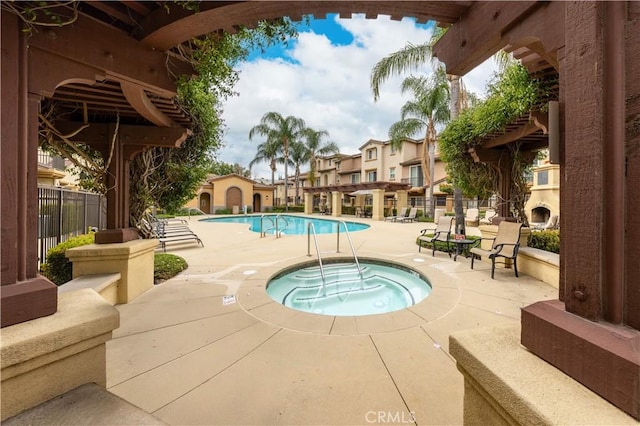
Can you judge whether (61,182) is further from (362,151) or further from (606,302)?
(362,151)

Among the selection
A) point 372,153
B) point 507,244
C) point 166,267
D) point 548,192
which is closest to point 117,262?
point 166,267

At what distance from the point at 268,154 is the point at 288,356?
30484 millimetres

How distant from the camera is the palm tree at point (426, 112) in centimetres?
1338

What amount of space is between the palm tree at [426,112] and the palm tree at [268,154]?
14.9 metres

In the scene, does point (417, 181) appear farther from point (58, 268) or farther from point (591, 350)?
point (591, 350)

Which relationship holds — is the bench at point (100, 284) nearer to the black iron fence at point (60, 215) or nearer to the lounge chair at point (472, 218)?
the black iron fence at point (60, 215)

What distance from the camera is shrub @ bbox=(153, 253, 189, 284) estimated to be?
5340mm

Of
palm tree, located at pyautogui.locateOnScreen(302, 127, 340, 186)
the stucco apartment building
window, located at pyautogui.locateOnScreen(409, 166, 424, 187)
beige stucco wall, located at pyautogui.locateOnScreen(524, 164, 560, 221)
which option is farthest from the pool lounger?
window, located at pyautogui.locateOnScreen(409, 166, 424, 187)

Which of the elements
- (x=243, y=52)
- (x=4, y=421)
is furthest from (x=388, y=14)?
(x=4, y=421)

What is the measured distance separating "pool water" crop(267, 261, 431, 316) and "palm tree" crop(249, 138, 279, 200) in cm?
2606

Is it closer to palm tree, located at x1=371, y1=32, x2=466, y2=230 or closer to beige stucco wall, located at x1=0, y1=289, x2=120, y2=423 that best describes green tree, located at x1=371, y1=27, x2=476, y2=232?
palm tree, located at x1=371, y1=32, x2=466, y2=230

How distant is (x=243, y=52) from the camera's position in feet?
10.3

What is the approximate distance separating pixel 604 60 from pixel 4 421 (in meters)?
3.14

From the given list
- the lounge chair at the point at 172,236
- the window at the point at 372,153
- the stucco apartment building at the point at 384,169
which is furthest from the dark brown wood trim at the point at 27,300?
the window at the point at 372,153
